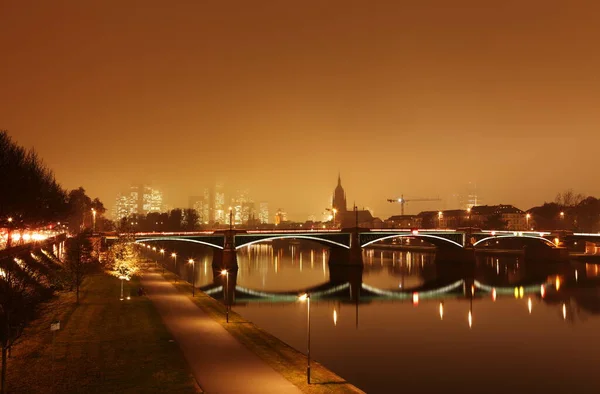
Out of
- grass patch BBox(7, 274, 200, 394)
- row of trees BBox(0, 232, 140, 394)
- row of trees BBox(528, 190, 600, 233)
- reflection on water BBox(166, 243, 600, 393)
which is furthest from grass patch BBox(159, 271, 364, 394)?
row of trees BBox(528, 190, 600, 233)

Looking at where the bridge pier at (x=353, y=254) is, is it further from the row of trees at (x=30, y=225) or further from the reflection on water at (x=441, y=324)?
the row of trees at (x=30, y=225)

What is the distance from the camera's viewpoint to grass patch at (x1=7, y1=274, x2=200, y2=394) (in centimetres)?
2323

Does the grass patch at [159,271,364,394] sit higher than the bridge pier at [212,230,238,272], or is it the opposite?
the bridge pier at [212,230,238,272]

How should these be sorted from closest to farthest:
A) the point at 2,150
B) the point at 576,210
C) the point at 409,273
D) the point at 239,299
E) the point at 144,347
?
the point at 144,347 < the point at 2,150 < the point at 239,299 < the point at 409,273 < the point at 576,210

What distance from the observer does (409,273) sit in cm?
9831

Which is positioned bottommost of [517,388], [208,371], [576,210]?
[517,388]

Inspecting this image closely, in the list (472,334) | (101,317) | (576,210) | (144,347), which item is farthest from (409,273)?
(576,210)

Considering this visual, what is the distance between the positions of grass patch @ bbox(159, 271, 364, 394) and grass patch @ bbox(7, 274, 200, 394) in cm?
422

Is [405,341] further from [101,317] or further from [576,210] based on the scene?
[576,210]

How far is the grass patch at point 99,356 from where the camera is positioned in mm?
23234

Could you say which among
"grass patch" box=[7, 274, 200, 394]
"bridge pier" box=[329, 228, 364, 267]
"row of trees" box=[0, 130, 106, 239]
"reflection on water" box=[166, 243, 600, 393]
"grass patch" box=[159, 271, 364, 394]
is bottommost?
"reflection on water" box=[166, 243, 600, 393]

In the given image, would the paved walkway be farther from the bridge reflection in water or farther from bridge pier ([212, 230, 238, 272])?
→ bridge pier ([212, 230, 238, 272])

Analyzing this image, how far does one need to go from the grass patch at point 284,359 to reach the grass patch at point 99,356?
13.8ft

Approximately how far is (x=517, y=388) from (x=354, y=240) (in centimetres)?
7415
